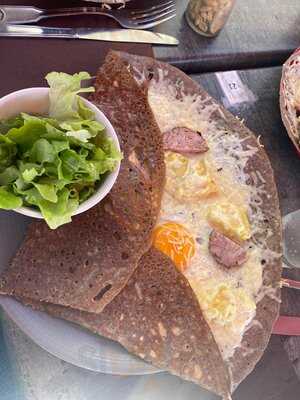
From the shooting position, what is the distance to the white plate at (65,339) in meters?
0.80

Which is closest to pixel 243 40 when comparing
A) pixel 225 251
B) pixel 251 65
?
pixel 251 65

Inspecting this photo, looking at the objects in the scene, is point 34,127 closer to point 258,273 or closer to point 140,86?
point 140,86

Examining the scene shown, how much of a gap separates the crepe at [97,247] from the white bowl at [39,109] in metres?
0.08

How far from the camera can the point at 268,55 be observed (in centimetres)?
127

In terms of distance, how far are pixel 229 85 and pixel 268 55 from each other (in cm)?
15

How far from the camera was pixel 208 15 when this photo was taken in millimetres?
1163

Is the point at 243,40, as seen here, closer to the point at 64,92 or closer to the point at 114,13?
the point at 114,13

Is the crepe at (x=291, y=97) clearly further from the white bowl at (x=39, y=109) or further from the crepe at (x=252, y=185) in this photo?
the white bowl at (x=39, y=109)

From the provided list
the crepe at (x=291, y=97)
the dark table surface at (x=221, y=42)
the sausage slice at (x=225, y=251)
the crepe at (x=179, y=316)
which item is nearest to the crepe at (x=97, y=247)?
the crepe at (x=179, y=316)

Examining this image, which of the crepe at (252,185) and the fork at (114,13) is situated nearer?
the crepe at (252,185)

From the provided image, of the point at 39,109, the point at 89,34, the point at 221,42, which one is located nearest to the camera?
the point at 39,109

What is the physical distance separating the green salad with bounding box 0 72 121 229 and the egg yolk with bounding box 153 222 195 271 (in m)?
0.17

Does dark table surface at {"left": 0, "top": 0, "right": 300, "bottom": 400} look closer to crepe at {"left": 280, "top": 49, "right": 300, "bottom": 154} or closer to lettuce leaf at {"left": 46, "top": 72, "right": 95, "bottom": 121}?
crepe at {"left": 280, "top": 49, "right": 300, "bottom": 154}

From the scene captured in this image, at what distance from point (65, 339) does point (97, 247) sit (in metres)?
0.14
